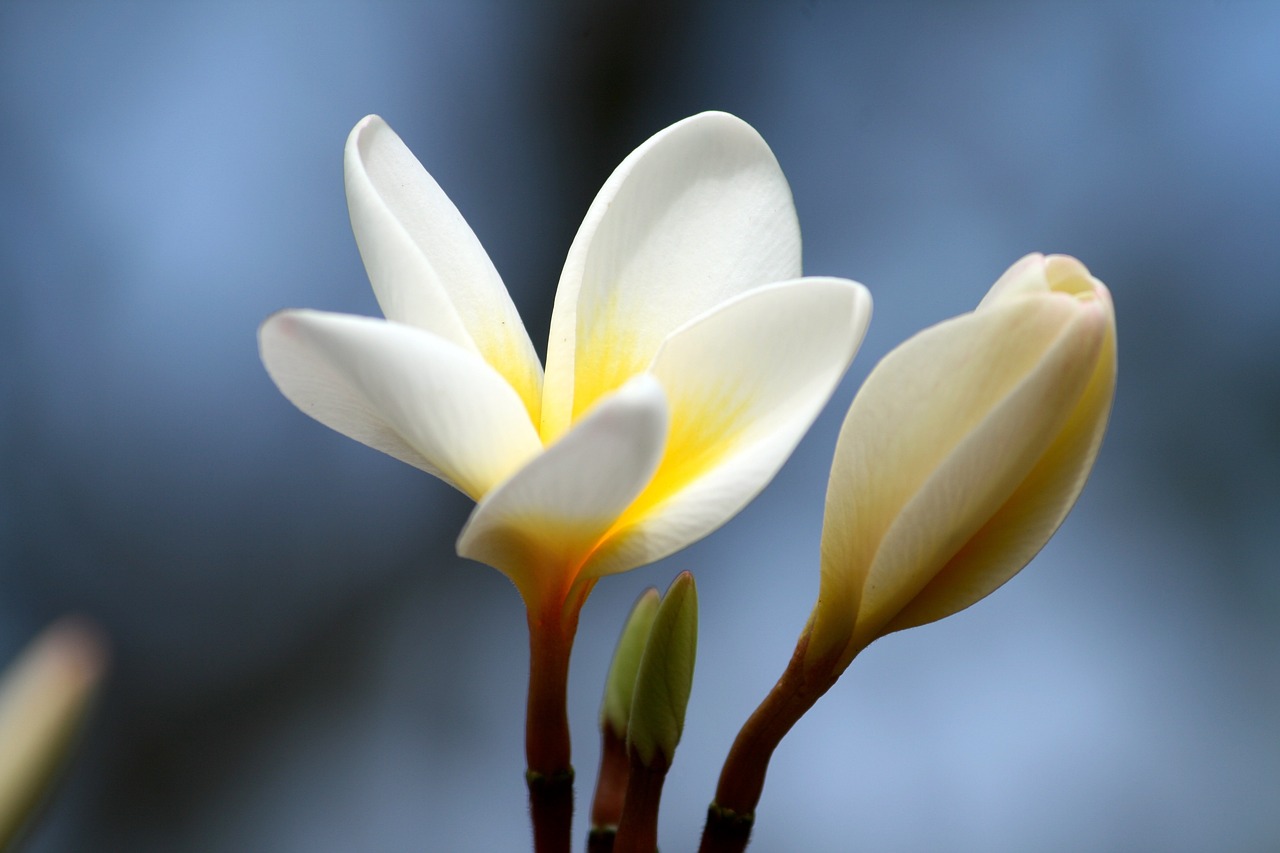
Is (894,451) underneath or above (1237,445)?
above

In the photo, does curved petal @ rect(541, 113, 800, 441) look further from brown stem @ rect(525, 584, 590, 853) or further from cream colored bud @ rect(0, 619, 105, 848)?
cream colored bud @ rect(0, 619, 105, 848)

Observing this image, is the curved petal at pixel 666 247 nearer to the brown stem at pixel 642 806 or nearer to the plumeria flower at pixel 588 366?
the plumeria flower at pixel 588 366

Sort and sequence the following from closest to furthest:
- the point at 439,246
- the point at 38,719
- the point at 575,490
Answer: the point at 38,719
the point at 575,490
the point at 439,246

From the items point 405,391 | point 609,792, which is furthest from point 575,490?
point 609,792

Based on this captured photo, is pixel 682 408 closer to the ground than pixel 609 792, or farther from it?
farther from it

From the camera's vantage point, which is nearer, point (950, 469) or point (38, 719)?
point (38, 719)

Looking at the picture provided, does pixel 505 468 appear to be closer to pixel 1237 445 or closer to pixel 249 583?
pixel 249 583

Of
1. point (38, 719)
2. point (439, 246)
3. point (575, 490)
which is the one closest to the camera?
point (38, 719)

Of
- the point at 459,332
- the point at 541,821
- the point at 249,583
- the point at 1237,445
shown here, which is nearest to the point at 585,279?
the point at 459,332

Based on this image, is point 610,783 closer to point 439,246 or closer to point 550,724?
point 550,724
